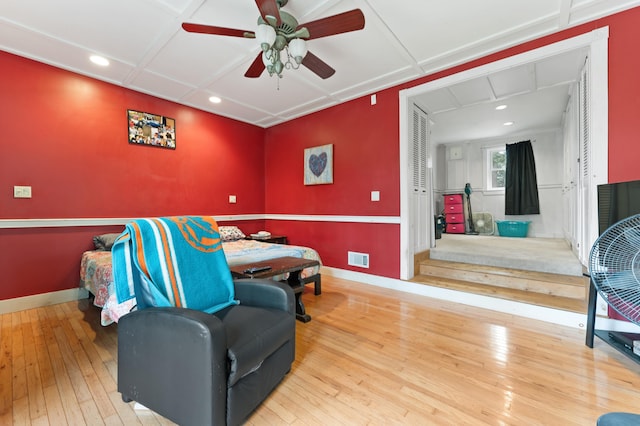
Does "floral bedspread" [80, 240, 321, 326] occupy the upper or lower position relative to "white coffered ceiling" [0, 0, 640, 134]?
lower

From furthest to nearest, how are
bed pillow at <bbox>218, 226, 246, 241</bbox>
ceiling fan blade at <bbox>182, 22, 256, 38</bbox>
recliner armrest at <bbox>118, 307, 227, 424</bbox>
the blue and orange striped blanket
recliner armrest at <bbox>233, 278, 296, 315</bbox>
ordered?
bed pillow at <bbox>218, 226, 246, 241</bbox> → ceiling fan blade at <bbox>182, 22, 256, 38</bbox> → recliner armrest at <bbox>233, 278, 296, 315</bbox> → the blue and orange striped blanket → recliner armrest at <bbox>118, 307, 227, 424</bbox>

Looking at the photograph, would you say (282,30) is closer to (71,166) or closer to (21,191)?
(71,166)

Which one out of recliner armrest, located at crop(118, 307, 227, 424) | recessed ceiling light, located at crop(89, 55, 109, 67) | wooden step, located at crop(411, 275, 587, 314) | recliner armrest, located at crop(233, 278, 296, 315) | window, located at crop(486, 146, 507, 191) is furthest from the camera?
window, located at crop(486, 146, 507, 191)

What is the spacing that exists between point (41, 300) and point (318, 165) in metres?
3.70

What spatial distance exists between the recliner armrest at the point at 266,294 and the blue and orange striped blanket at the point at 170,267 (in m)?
0.07

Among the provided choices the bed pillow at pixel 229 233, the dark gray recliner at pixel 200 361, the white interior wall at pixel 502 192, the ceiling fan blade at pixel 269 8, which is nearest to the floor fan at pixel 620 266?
the dark gray recliner at pixel 200 361

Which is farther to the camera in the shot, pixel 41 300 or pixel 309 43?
pixel 41 300

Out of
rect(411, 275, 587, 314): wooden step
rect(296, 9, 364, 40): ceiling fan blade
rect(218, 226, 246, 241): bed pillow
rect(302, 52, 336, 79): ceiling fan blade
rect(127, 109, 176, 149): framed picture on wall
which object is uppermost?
rect(302, 52, 336, 79): ceiling fan blade

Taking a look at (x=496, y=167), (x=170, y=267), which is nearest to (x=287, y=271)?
(x=170, y=267)

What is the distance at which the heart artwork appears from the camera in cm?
414

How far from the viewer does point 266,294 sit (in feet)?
5.56

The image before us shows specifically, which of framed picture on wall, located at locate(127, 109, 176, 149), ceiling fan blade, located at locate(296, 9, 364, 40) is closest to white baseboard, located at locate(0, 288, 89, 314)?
framed picture on wall, located at locate(127, 109, 176, 149)

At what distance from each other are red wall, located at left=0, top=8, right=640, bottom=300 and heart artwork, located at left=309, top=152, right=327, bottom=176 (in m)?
0.21

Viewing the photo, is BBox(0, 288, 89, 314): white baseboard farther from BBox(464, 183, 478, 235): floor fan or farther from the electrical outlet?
BBox(464, 183, 478, 235): floor fan
